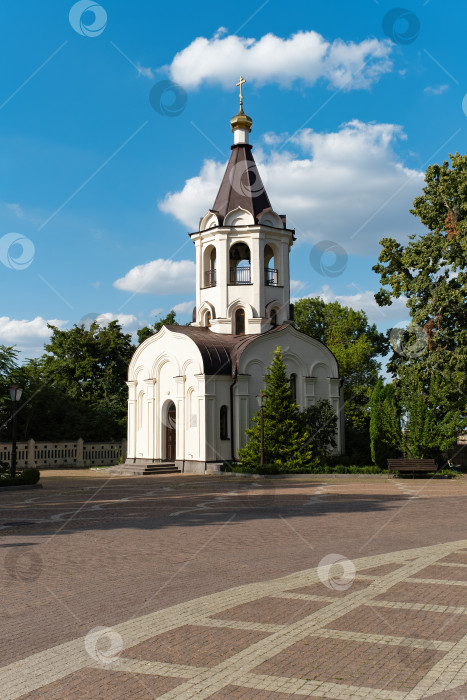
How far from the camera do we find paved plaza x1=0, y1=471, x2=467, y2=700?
4781 millimetres

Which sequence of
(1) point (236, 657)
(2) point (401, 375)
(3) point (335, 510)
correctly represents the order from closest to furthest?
(1) point (236, 657)
(3) point (335, 510)
(2) point (401, 375)

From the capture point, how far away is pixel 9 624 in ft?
20.7

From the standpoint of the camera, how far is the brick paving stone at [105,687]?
452 cm

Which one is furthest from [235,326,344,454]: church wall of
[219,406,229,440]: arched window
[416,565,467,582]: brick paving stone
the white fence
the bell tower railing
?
[416,565,467,582]: brick paving stone

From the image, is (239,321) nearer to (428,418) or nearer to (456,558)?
(428,418)

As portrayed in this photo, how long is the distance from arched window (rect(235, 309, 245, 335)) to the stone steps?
8.29 meters

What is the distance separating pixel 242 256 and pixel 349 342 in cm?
2100

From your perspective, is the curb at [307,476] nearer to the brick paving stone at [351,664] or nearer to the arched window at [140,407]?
the arched window at [140,407]

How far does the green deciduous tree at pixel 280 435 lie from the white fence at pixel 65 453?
11867mm

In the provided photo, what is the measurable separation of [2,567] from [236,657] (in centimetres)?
511

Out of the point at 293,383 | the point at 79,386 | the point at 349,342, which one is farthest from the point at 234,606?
the point at 349,342

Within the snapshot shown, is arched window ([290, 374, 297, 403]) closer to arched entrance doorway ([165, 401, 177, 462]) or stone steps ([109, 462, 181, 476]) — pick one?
arched entrance doorway ([165, 401, 177, 462])

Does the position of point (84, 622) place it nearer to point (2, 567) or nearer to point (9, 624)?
point (9, 624)

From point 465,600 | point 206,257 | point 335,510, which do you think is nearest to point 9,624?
point 465,600
